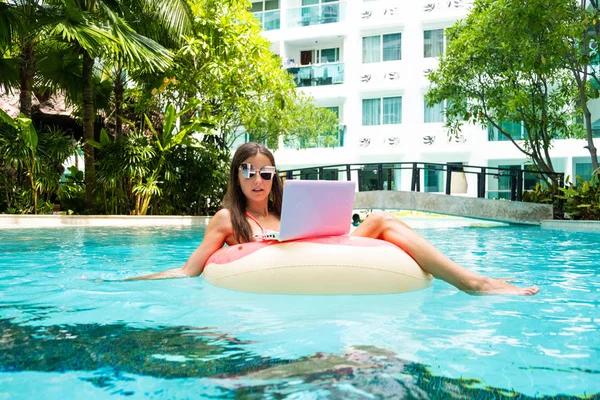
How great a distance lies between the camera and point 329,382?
2.03m

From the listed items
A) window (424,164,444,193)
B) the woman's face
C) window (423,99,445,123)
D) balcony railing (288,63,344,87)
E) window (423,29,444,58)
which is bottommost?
the woman's face

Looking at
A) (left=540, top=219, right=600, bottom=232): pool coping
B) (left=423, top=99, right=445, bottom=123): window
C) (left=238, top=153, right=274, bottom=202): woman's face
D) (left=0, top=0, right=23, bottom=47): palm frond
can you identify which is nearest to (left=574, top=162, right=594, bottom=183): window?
(left=423, top=99, right=445, bottom=123): window

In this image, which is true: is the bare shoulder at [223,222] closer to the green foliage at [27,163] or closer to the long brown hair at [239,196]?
the long brown hair at [239,196]

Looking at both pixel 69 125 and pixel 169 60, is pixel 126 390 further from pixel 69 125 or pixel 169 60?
pixel 69 125

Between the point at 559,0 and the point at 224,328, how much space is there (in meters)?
10.6

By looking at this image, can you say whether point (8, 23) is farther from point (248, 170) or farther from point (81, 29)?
point (248, 170)

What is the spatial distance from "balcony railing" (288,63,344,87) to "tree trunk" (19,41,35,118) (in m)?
14.3

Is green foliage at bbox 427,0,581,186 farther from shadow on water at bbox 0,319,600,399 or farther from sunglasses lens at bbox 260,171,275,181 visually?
shadow on water at bbox 0,319,600,399

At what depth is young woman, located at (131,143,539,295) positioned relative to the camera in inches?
154

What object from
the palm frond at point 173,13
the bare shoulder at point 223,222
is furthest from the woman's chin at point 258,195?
the palm frond at point 173,13

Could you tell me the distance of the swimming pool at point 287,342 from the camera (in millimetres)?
2023

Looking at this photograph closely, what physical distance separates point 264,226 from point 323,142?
66.8ft

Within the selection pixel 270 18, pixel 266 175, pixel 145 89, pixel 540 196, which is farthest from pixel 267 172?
pixel 270 18

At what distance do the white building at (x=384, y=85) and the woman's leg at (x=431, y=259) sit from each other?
20.7m
